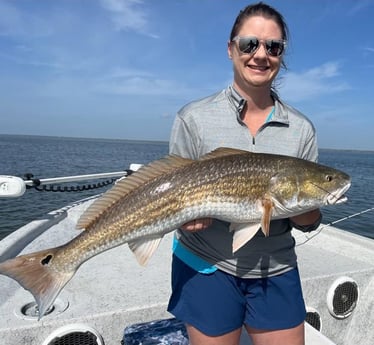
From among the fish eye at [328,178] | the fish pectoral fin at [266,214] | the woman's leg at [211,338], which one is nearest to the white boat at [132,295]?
the woman's leg at [211,338]

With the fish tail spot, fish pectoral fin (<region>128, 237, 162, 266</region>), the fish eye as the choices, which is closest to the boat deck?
the fish tail spot

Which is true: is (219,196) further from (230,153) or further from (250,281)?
(250,281)

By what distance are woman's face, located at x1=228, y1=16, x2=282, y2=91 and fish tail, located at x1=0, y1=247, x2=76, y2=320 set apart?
74.4 inches

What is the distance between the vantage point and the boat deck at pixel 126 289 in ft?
12.0

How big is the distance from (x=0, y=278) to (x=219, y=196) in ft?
9.55

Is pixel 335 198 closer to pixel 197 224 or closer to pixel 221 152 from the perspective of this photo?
pixel 221 152

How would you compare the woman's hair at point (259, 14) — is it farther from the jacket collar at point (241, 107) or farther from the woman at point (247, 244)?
the jacket collar at point (241, 107)

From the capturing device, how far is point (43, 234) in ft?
20.1

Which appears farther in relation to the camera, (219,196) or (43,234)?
(43,234)

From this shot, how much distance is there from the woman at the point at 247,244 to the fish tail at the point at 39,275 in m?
0.85

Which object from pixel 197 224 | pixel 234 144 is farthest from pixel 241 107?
pixel 197 224

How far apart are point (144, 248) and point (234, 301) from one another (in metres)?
0.75

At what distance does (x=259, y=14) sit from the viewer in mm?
2805

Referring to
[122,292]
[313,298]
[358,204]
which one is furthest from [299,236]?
[358,204]
